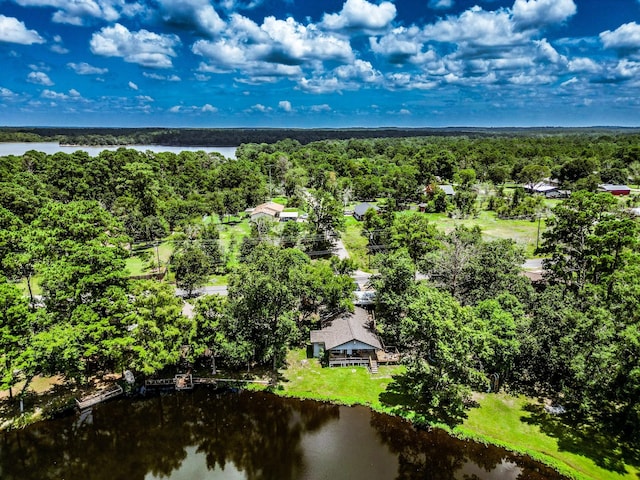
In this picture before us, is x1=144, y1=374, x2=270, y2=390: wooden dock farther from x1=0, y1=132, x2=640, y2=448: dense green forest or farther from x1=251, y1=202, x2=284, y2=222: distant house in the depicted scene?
x1=251, y1=202, x2=284, y2=222: distant house

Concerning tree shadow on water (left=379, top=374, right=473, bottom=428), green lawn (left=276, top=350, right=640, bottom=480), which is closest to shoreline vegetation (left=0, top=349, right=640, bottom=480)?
green lawn (left=276, top=350, right=640, bottom=480)

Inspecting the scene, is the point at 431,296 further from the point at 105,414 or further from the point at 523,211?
the point at 523,211

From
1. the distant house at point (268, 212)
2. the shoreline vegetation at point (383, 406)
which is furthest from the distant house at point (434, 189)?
the shoreline vegetation at point (383, 406)

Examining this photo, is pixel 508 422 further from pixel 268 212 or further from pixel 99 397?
pixel 268 212

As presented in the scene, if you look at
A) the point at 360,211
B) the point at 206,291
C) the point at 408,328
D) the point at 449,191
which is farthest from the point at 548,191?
the point at 408,328

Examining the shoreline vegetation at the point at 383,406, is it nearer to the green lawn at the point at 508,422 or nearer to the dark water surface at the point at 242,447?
the green lawn at the point at 508,422
